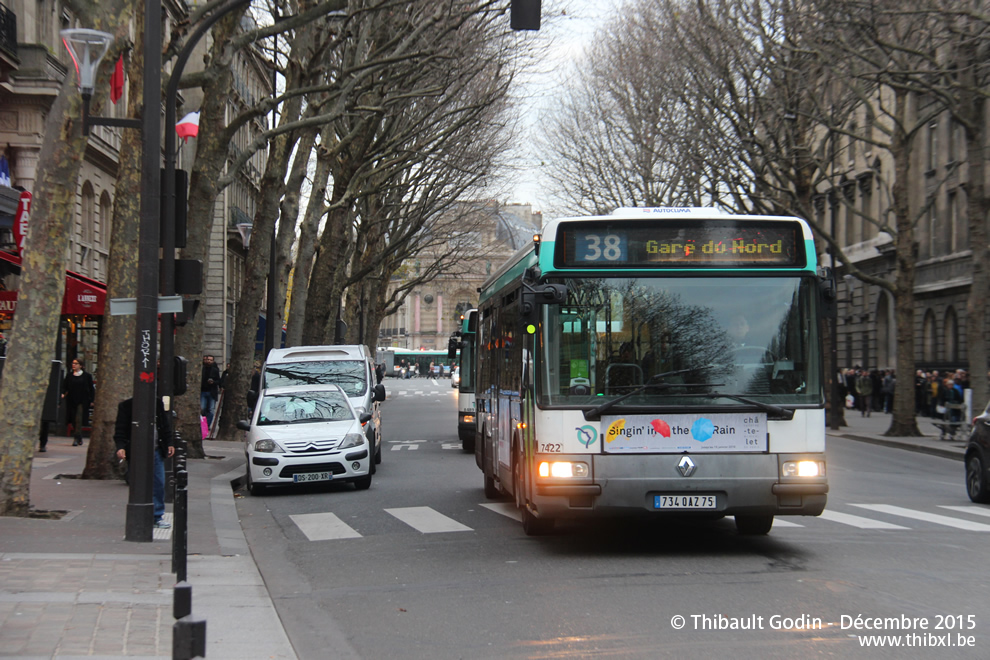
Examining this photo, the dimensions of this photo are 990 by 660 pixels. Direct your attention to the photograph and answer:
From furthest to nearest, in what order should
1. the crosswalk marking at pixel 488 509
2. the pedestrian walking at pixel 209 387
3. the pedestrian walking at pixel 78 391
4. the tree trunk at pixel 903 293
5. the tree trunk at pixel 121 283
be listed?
the tree trunk at pixel 903 293
the pedestrian walking at pixel 209 387
the pedestrian walking at pixel 78 391
the tree trunk at pixel 121 283
the crosswalk marking at pixel 488 509

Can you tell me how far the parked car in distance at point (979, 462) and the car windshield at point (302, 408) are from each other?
8.64 meters

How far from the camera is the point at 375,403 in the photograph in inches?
811

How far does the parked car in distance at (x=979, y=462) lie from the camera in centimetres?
1503

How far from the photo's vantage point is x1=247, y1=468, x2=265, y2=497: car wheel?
54.2 ft

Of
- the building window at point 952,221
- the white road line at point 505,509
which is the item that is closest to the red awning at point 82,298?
the white road line at point 505,509

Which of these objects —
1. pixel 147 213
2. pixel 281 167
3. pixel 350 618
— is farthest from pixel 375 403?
pixel 350 618

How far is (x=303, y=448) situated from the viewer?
16.4 m

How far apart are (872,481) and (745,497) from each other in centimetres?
985

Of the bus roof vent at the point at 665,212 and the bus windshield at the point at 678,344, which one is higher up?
the bus roof vent at the point at 665,212

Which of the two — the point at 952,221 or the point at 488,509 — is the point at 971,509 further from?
the point at 952,221

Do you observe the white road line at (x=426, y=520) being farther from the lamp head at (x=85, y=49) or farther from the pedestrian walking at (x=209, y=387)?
the pedestrian walking at (x=209, y=387)

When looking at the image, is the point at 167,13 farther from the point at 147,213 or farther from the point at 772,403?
the point at 772,403

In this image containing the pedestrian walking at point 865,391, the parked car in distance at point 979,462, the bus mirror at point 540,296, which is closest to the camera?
the bus mirror at point 540,296

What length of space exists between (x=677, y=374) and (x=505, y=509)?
15.7ft
